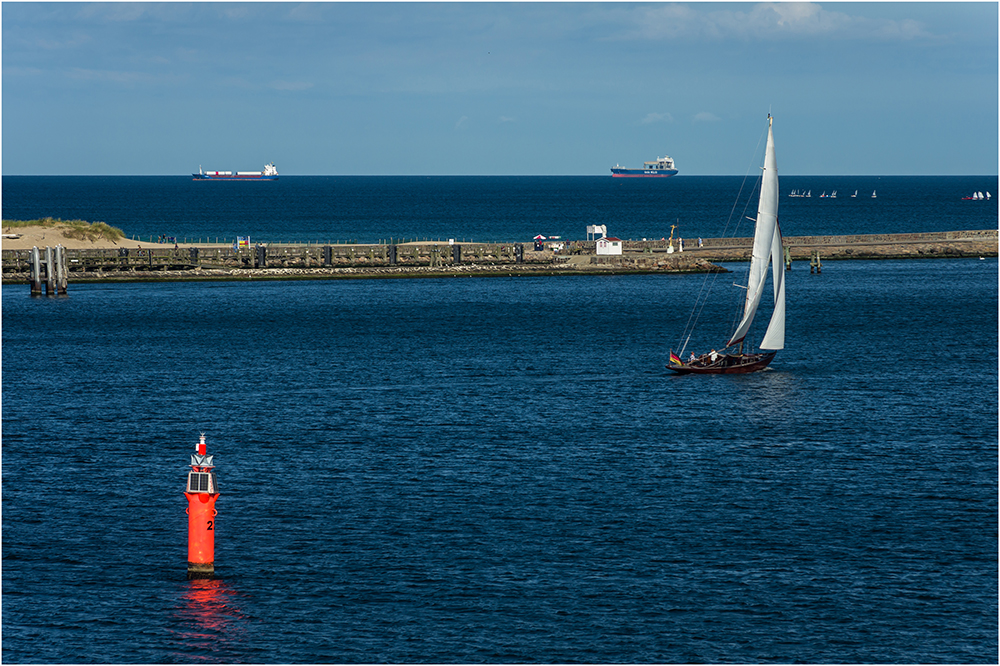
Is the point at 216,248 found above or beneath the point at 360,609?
above

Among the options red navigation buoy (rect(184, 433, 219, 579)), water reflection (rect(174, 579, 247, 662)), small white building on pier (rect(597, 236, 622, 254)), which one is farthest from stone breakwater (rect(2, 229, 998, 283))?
water reflection (rect(174, 579, 247, 662))

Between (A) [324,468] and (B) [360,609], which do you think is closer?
(B) [360,609]

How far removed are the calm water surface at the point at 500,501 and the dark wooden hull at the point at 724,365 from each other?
181cm

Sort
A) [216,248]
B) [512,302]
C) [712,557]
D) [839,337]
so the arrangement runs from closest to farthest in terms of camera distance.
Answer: [712,557], [839,337], [512,302], [216,248]

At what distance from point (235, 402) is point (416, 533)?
26.9m

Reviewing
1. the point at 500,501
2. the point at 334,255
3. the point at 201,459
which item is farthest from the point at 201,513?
the point at 334,255

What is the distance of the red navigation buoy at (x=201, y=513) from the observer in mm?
31531

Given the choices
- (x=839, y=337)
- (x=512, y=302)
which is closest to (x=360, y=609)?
(x=839, y=337)

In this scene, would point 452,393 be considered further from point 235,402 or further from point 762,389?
point 762,389

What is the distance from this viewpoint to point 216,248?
146m

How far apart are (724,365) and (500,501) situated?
33.1m

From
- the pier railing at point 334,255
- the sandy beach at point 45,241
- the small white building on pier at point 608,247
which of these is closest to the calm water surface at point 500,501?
the pier railing at point 334,255

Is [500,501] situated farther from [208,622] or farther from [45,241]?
[45,241]

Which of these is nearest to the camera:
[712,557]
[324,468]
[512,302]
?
[712,557]
